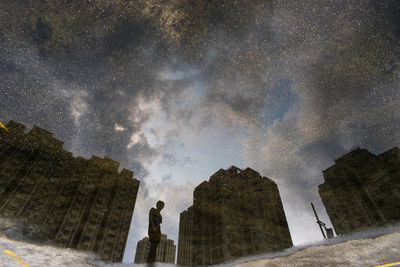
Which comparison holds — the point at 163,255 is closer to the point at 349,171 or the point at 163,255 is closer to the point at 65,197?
the point at 65,197

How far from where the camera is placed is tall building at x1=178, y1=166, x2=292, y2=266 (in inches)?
1175

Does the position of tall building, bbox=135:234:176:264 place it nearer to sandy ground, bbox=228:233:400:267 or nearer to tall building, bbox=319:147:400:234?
tall building, bbox=319:147:400:234

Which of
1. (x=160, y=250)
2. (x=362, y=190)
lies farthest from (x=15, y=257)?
(x=160, y=250)

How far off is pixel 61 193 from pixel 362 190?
5326 cm

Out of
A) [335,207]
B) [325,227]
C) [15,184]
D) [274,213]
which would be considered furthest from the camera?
[15,184]

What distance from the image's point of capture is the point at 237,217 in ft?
107

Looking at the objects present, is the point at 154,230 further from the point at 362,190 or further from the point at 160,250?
the point at 160,250

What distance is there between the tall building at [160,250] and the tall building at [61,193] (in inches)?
1120

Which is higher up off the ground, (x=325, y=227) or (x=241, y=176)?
(x=241, y=176)

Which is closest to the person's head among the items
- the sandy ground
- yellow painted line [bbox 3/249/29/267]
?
the sandy ground

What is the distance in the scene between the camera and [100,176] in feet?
149

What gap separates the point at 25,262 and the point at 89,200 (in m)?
45.0

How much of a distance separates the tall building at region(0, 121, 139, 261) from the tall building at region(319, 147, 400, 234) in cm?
3898

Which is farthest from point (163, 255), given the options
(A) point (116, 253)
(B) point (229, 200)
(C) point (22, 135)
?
(C) point (22, 135)
